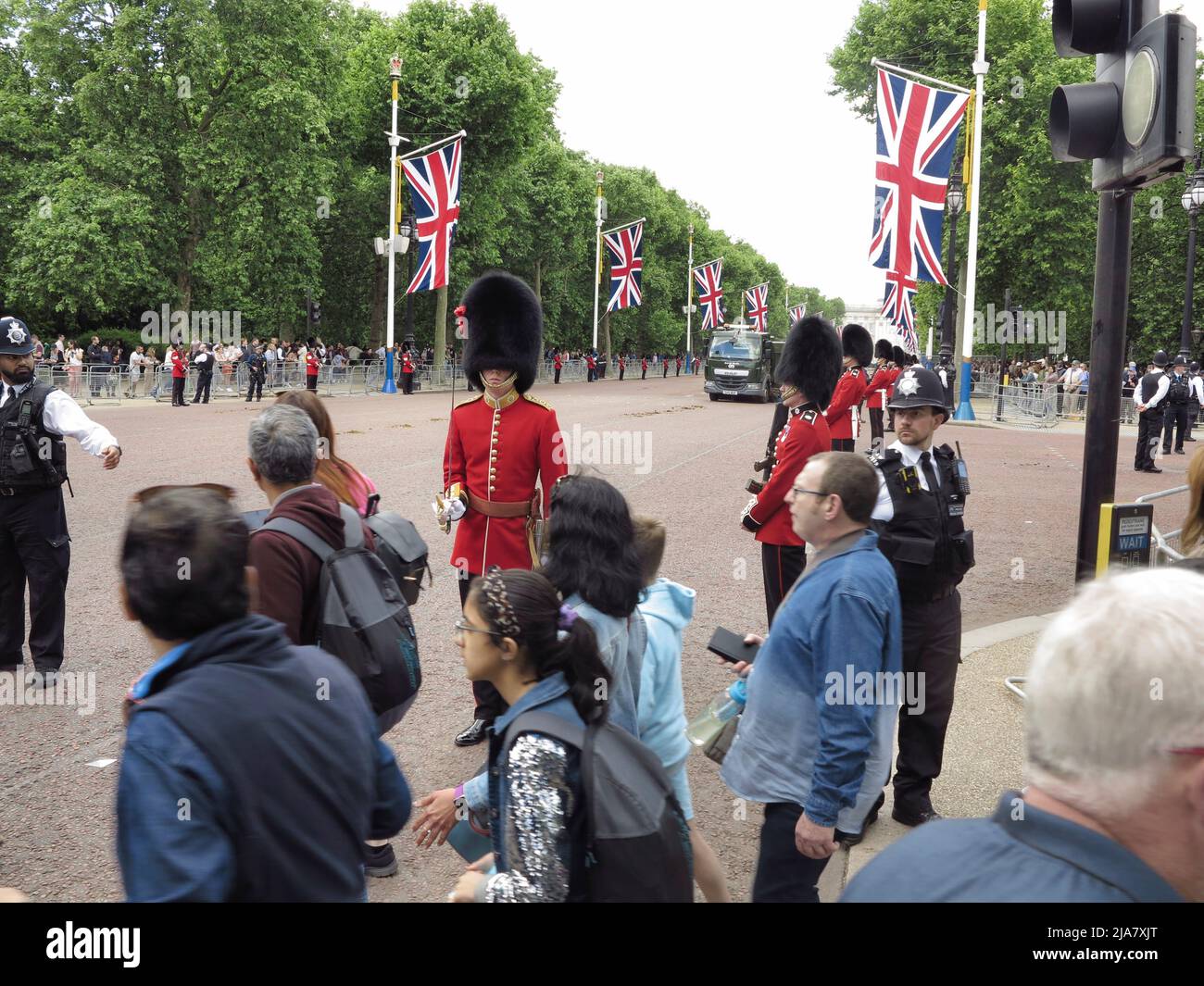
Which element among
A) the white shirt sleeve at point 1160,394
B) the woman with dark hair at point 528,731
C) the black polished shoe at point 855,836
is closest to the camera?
the woman with dark hair at point 528,731

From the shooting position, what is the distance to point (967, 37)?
40.6 meters

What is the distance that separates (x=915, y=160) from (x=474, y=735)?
1604cm

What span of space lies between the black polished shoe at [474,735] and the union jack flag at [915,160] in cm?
1570

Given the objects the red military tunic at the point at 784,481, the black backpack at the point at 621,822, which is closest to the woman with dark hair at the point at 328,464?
the black backpack at the point at 621,822

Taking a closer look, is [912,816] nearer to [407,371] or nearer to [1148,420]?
[1148,420]

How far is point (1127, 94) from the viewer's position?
417cm

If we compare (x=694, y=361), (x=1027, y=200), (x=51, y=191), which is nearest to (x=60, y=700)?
(x=51, y=191)

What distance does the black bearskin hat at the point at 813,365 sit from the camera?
655 cm

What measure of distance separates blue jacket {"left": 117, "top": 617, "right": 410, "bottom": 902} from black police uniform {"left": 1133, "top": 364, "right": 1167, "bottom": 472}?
18.3 metres

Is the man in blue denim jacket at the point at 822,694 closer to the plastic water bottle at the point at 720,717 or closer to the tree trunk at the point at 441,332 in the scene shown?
the plastic water bottle at the point at 720,717

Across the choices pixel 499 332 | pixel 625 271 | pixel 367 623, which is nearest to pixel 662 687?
pixel 367 623

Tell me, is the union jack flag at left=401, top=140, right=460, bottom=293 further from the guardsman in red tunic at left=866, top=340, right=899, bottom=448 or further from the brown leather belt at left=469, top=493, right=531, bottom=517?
the brown leather belt at left=469, top=493, right=531, bottom=517

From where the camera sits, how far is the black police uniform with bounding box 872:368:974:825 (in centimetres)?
422

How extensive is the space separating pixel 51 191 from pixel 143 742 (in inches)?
1476
